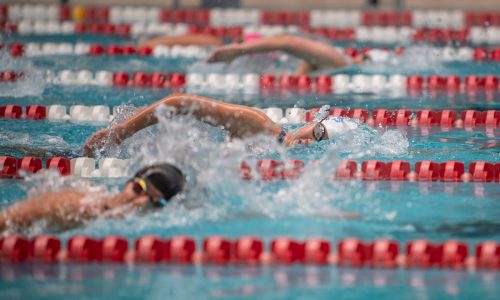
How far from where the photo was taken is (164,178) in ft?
15.8

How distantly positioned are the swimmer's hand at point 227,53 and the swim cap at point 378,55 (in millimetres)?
2323

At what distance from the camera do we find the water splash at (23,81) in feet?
29.7

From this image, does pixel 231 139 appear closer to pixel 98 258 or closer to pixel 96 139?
pixel 96 139

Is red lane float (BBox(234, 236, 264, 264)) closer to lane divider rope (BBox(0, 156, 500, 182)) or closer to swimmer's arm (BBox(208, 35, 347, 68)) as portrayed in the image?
lane divider rope (BBox(0, 156, 500, 182))

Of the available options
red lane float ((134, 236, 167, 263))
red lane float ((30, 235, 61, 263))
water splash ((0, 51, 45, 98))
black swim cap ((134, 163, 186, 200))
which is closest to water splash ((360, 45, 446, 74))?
water splash ((0, 51, 45, 98))

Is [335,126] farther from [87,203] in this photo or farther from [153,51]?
[153,51]

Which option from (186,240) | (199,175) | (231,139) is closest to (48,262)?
(186,240)

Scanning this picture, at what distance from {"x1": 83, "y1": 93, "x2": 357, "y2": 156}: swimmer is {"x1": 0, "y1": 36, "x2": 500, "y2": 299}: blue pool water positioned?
0.34 feet

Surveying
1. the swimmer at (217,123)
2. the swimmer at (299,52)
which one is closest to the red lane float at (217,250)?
the swimmer at (217,123)

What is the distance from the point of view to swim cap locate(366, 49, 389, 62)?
1064 cm

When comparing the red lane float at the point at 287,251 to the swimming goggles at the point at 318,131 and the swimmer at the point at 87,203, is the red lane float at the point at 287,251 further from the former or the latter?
the swimming goggles at the point at 318,131

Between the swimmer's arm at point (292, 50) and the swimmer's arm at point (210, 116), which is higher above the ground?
the swimmer's arm at point (292, 50)

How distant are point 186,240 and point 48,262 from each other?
58cm

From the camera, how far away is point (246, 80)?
32.3ft
